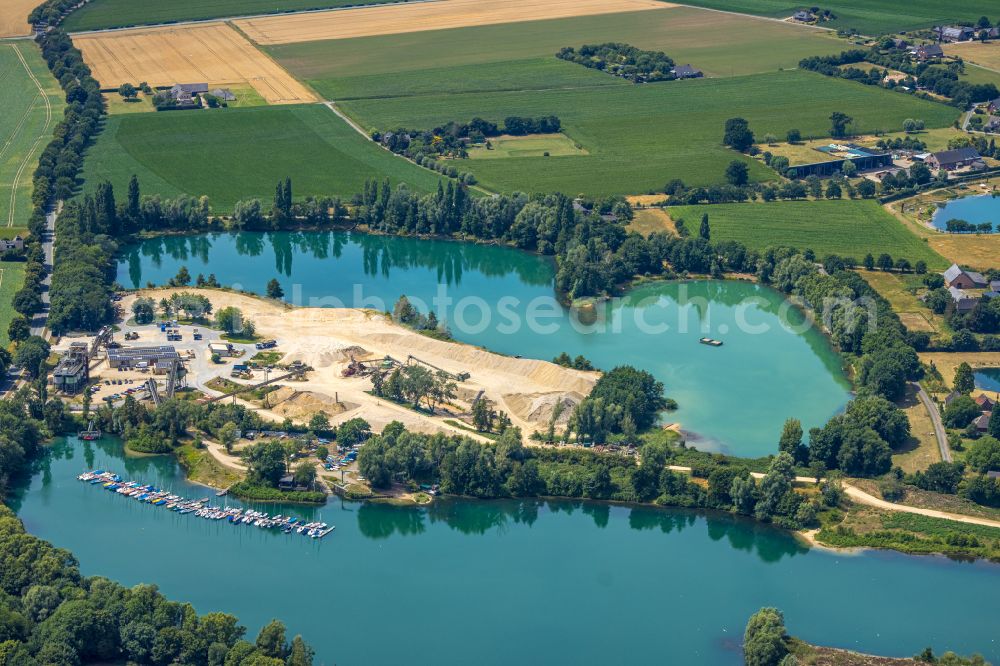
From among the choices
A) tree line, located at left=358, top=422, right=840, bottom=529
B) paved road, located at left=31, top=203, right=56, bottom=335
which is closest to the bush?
tree line, located at left=358, top=422, right=840, bottom=529

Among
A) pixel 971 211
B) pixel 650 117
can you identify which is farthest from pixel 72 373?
pixel 971 211

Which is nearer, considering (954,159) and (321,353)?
(321,353)

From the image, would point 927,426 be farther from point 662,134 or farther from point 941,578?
point 662,134

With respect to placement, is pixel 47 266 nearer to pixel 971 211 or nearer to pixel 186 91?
pixel 186 91

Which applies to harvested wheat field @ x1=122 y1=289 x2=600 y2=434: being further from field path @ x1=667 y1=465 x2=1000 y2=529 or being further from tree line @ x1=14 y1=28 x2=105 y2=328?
field path @ x1=667 y1=465 x2=1000 y2=529

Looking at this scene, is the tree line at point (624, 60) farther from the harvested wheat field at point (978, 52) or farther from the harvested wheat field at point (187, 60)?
the harvested wheat field at point (978, 52)

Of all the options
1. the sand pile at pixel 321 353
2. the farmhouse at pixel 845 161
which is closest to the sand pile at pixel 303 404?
the sand pile at pixel 321 353
